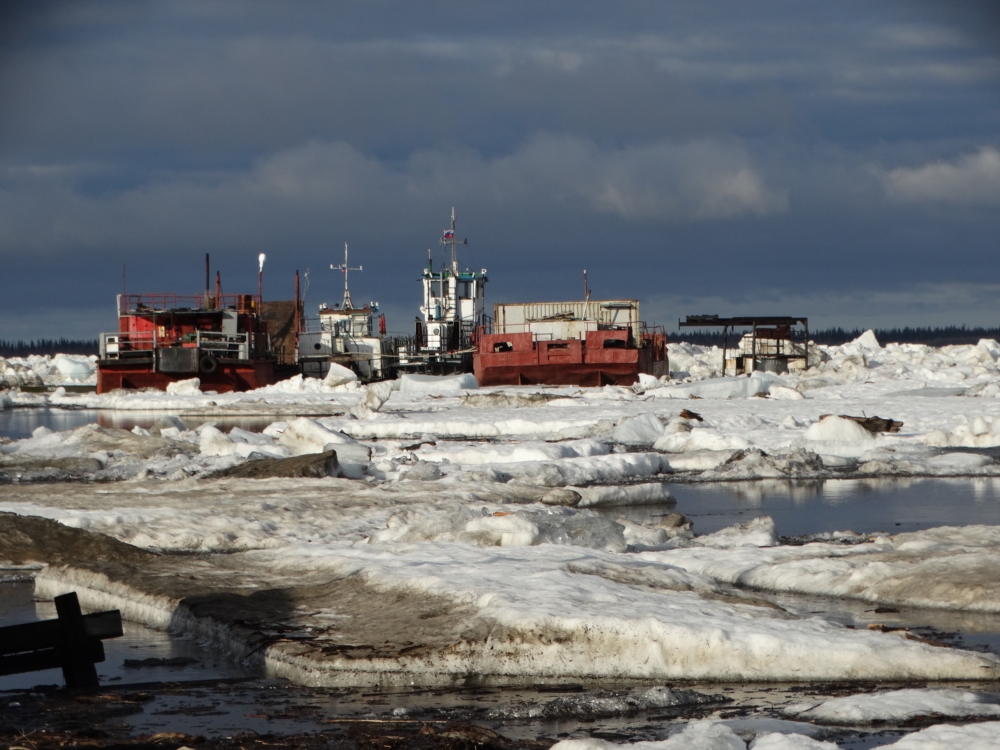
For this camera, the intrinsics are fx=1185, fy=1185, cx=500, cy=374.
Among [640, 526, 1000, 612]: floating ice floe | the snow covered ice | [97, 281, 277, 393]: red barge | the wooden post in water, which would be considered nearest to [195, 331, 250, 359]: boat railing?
[97, 281, 277, 393]: red barge

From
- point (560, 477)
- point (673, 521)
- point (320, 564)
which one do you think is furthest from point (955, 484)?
point (320, 564)

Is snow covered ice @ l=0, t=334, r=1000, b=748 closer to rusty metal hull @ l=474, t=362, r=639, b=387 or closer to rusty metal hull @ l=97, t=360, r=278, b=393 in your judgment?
rusty metal hull @ l=474, t=362, r=639, b=387

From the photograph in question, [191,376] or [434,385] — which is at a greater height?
[191,376]

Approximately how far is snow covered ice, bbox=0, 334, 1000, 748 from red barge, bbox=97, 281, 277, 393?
68.9ft

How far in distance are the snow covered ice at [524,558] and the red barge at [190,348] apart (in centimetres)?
2101

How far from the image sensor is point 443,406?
107 feet

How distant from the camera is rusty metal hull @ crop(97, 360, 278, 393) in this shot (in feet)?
140

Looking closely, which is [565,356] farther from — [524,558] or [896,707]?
[896,707]

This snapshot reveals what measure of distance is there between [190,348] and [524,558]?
1376 inches

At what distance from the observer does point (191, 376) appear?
42.7 metres

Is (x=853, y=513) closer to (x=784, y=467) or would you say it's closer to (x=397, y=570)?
(x=784, y=467)

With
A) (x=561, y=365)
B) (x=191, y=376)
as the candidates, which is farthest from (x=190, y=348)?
(x=561, y=365)

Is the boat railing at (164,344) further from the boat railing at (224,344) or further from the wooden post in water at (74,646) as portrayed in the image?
the wooden post in water at (74,646)

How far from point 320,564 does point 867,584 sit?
4.12 metres
